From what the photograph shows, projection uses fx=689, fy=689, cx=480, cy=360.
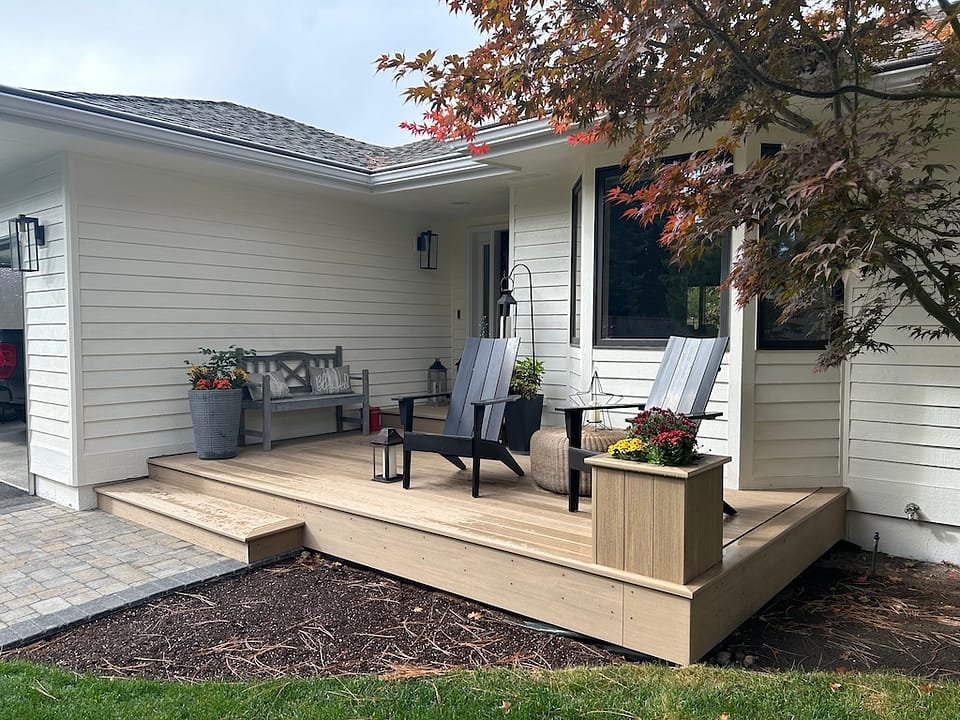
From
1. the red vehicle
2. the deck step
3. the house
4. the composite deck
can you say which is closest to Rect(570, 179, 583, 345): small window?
the house

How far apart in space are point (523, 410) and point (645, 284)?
1.50 meters

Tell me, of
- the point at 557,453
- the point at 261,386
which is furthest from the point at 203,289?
the point at 557,453

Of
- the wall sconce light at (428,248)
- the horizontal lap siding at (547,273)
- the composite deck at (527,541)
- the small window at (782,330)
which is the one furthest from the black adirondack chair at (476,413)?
the wall sconce light at (428,248)

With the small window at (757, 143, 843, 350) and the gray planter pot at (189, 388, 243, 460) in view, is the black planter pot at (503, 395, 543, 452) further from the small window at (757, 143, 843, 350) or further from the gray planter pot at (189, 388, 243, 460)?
the gray planter pot at (189, 388, 243, 460)

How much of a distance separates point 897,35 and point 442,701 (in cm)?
334

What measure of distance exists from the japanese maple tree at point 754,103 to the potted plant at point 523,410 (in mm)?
2492

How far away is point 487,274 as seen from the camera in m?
7.83

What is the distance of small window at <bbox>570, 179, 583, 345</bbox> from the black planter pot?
61 cm

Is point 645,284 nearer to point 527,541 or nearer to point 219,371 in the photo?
point 527,541

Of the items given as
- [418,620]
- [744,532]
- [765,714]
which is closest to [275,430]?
[418,620]

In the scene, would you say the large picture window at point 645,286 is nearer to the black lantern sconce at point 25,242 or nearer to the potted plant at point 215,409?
the potted plant at point 215,409

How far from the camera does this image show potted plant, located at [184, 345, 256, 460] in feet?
17.8

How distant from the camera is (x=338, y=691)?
250 cm

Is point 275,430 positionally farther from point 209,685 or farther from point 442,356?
point 209,685
